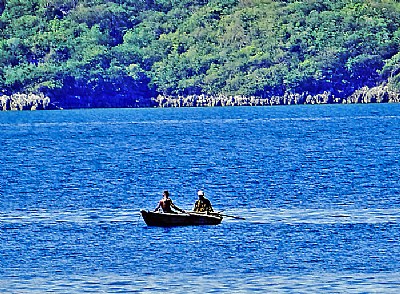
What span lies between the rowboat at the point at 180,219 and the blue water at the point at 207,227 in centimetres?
32

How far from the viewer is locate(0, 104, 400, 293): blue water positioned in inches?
1405

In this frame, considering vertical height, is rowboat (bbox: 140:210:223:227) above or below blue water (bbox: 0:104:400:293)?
above

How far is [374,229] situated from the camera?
1699 inches

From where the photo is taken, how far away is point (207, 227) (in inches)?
1731

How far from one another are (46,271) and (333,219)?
1237 centimetres

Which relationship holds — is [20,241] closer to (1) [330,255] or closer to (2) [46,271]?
(2) [46,271]

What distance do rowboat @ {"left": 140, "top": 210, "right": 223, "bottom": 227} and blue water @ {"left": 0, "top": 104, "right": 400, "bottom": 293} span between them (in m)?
0.32

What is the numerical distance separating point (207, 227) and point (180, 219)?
2.91 ft

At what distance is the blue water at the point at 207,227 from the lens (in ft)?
117

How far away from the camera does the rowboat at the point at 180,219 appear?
43969 mm

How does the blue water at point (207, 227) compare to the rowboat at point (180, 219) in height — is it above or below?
below

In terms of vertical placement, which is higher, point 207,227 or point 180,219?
point 180,219

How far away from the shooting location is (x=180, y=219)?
4403 cm

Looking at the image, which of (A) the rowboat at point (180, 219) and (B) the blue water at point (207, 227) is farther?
(A) the rowboat at point (180, 219)
